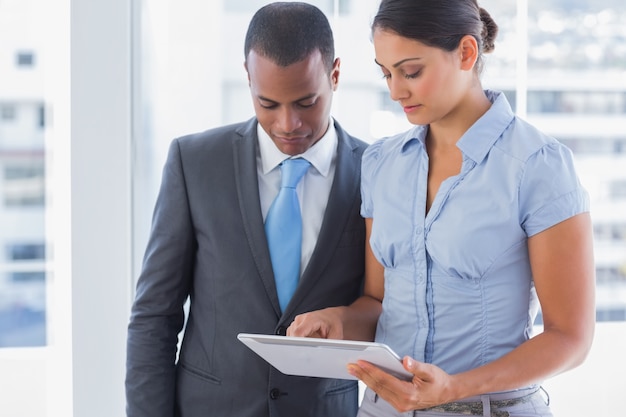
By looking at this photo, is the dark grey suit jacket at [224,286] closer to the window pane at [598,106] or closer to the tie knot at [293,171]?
the tie knot at [293,171]

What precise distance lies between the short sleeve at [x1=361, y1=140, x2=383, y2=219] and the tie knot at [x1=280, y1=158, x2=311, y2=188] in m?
0.13

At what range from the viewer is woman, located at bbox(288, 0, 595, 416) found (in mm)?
1384

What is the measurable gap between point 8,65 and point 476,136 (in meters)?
2.07

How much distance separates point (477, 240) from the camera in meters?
1.42

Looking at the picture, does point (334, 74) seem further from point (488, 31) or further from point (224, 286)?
point (224, 286)

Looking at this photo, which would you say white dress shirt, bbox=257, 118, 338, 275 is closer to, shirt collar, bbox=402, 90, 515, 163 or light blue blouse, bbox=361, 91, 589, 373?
light blue blouse, bbox=361, 91, 589, 373

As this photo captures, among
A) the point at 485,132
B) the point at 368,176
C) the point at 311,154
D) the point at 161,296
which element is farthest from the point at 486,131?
the point at 161,296

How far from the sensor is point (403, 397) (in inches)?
53.8

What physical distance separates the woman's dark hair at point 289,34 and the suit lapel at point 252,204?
21 centimetres

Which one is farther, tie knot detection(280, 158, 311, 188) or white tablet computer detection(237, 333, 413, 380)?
tie knot detection(280, 158, 311, 188)

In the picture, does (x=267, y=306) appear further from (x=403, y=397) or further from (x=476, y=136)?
(x=476, y=136)

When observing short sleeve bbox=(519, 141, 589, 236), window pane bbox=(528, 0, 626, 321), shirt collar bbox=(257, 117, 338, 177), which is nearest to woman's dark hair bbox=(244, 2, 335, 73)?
shirt collar bbox=(257, 117, 338, 177)

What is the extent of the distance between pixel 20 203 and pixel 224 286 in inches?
73.6

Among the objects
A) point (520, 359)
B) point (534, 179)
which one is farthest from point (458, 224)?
point (520, 359)
